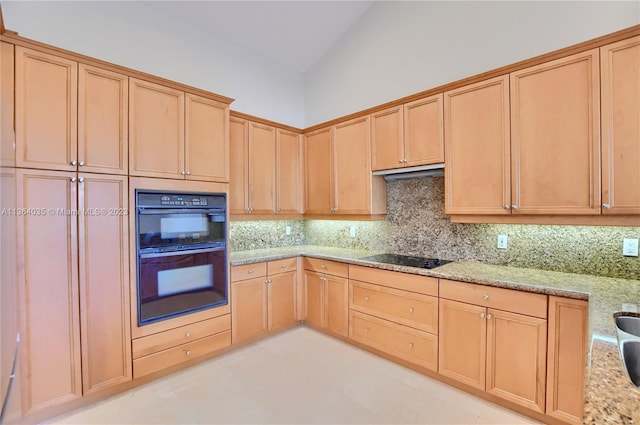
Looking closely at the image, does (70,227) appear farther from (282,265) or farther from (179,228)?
(282,265)

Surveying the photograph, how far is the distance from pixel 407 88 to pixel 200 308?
10.0ft

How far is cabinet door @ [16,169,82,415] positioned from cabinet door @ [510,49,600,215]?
3218 millimetres

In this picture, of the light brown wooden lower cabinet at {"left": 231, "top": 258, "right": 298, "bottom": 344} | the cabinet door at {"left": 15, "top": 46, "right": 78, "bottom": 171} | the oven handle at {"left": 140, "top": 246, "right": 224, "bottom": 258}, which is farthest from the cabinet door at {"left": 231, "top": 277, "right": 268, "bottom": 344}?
the cabinet door at {"left": 15, "top": 46, "right": 78, "bottom": 171}

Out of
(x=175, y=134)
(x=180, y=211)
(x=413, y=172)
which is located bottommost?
(x=180, y=211)

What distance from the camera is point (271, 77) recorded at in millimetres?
3867

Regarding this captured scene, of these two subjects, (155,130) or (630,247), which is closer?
(630,247)

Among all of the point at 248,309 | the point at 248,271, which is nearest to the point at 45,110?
the point at 248,271

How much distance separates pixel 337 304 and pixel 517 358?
162 cm

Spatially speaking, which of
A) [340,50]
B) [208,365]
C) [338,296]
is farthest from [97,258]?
[340,50]

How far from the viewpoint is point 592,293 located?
5.60ft

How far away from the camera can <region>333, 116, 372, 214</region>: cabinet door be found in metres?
3.13

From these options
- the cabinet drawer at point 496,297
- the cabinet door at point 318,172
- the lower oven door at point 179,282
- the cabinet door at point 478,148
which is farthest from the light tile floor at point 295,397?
the cabinet door at point 318,172

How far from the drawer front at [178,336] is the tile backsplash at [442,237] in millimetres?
962

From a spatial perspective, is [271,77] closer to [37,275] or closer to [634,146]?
[37,275]
